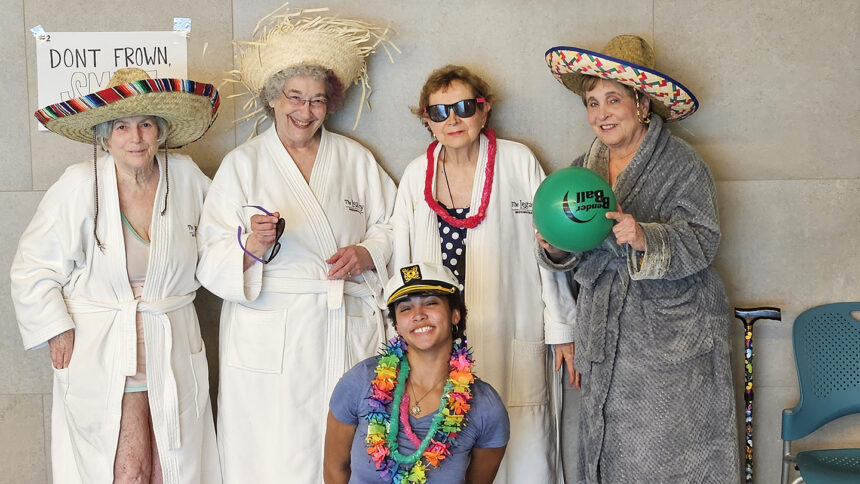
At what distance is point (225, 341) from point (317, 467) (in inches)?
23.4

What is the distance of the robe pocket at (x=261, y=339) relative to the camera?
2.88 metres

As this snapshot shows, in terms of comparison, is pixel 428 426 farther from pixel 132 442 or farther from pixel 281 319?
pixel 132 442

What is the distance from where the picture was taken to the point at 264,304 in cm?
291

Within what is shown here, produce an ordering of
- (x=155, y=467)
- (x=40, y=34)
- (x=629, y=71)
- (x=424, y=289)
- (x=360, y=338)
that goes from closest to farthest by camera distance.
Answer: (x=424, y=289) → (x=629, y=71) → (x=155, y=467) → (x=360, y=338) → (x=40, y=34)

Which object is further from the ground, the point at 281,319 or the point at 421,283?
the point at 421,283

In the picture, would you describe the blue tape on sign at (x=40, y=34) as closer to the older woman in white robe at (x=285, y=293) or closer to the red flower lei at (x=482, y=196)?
the older woman in white robe at (x=285, y=293)

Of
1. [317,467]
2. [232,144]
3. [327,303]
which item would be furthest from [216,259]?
[317,467]

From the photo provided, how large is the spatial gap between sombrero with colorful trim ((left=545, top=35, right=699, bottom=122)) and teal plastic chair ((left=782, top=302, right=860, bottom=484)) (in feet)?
3.38

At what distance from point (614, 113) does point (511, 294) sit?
0.78m

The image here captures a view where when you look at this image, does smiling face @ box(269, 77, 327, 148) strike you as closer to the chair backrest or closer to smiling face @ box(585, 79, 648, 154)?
smiling face @ box(585, 79, 648, 154)

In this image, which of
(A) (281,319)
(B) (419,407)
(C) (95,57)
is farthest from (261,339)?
(C) (95,57)

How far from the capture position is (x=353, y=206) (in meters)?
3.06

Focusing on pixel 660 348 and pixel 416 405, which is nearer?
pixel 416 405

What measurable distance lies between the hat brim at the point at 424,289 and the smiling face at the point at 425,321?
0.8 inches
